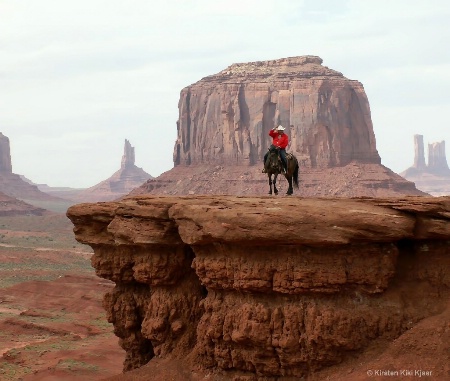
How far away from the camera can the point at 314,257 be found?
611 inches

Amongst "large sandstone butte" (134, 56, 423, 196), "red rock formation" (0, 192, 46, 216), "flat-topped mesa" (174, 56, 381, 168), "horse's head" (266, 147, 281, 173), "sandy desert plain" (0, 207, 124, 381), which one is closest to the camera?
"horse's head" (266, 147, 281, 173)

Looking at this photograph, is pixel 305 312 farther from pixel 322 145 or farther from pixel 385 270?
pixel 322 145

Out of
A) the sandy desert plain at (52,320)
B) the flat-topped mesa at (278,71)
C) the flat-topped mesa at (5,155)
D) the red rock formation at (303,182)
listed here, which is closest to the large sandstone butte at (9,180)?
the flat-topped mesa at (5,155)

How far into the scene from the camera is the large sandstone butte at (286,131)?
377 ft

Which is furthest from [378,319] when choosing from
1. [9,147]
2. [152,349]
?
[9,147]

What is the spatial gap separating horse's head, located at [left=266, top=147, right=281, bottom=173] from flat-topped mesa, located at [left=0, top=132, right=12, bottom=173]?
16757 centimetres

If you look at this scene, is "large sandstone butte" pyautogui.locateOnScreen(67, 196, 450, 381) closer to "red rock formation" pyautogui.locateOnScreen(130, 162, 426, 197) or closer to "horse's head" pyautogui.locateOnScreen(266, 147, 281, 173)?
"horse's head" pyautogui.locateOnScreen(266, 147, 281, 173)

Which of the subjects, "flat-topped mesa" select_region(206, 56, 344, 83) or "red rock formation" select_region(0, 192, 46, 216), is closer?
"flat-topped mesa" select_region(206, 56, 344, 83)

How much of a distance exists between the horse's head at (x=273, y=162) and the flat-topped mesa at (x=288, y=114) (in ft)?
312

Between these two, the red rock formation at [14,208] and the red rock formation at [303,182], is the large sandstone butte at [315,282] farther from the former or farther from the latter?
the red rock formation at [14,208]

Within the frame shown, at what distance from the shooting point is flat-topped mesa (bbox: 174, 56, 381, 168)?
384 ft

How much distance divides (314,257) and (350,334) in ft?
5.08
